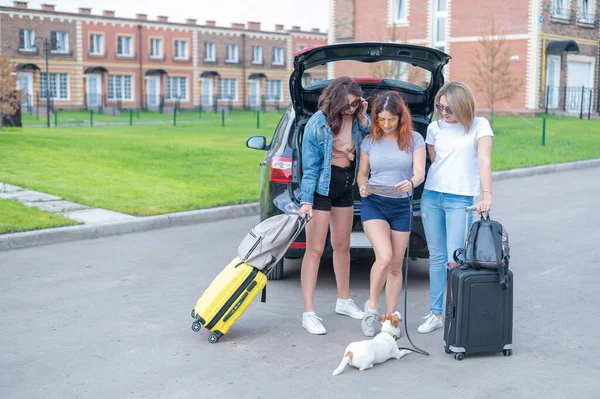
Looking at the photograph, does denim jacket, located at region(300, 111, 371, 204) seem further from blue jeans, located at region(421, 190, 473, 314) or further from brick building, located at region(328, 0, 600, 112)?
brick building, located at region(328, 0, 600, 112)

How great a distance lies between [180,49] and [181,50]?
0.39 feet

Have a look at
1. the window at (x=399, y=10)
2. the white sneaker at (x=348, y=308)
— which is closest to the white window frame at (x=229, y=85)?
the window at (x=399, y=10)

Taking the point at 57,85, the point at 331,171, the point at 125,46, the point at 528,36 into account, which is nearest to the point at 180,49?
the point at 125,46

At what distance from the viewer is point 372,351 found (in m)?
4.98

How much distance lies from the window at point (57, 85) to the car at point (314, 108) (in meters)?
55.4

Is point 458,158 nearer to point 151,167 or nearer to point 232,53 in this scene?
point 151,167

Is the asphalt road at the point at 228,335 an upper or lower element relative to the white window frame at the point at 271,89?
lower

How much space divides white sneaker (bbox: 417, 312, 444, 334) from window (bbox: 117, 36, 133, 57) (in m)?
60.6

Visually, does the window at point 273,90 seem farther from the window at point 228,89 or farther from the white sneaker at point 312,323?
the white sneaker at point 312,323

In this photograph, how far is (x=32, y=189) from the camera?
483 inches

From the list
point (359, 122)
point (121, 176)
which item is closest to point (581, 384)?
point (359, 122)

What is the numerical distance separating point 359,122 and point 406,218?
2.57ft

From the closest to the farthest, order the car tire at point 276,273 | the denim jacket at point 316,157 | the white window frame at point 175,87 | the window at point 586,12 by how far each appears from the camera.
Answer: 1. the denim jacket at point 316,157
2. the car tire at point 276,273
3. the window at point 586,12
4. the white window frame at point 175,87

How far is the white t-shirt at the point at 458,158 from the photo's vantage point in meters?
5.51
